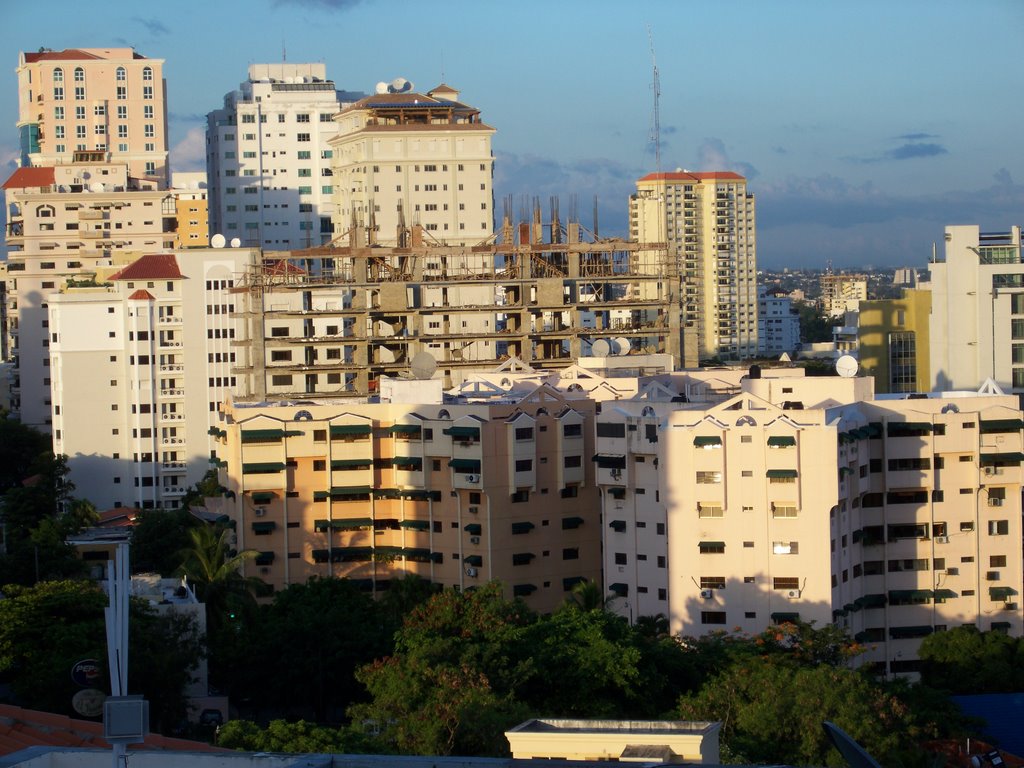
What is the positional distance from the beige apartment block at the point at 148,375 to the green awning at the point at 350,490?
74.9 feet

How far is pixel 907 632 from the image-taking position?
39875 millimetres

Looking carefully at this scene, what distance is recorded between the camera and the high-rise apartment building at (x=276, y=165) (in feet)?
334

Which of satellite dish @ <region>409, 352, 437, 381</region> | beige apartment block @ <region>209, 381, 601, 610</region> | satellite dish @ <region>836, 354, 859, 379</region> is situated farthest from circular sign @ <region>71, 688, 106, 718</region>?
satellite dish @ <region>409, 352, 437, 381</region>

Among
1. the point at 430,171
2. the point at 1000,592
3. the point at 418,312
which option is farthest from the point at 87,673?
the point at 430,171

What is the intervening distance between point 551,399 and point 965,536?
9.85 meters

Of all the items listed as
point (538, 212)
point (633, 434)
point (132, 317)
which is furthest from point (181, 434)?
point (633, 434)

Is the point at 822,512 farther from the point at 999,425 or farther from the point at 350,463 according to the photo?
the point at 350,463

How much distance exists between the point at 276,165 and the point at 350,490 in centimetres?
5979

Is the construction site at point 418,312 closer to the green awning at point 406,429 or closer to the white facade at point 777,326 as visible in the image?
the green awning at point 406,429

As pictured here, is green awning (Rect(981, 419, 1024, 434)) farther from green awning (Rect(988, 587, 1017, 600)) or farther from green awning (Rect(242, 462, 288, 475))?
green awning (Rect(242, 462, 288, 475))

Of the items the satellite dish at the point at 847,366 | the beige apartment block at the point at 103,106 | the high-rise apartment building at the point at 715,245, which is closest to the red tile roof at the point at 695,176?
the high-rise apartment building at the point at 715,245

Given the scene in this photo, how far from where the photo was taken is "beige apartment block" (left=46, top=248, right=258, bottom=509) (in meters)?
67.4

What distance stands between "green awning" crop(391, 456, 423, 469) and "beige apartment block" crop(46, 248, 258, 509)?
77.1 feet

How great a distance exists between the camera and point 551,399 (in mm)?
43938
